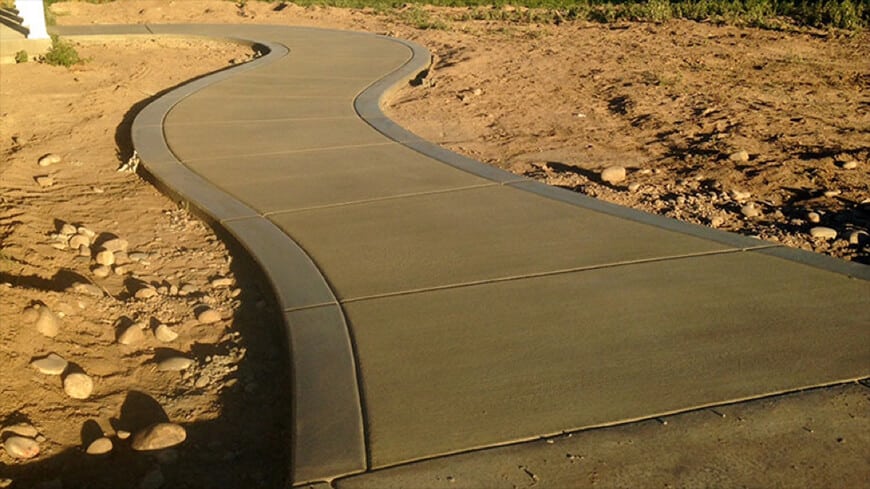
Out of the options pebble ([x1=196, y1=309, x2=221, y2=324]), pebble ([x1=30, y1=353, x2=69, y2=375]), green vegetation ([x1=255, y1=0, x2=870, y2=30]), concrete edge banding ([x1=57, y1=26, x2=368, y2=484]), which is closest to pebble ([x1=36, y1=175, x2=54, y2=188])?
concrete edge banding ([x1=57, y1=26, x2=368, y2=484])

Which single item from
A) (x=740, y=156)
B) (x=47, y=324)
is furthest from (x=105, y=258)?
(x=740, y=156)

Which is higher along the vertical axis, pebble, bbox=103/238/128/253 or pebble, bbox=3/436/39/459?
pebble, bbox=3/436/39/459

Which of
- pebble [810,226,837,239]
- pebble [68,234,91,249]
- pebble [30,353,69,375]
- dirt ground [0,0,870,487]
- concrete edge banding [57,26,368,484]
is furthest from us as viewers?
pebble [68,234,91,249]

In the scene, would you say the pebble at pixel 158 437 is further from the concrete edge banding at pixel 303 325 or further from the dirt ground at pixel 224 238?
the concrete edge banding at pixel 303 325

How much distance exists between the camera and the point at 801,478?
388cm

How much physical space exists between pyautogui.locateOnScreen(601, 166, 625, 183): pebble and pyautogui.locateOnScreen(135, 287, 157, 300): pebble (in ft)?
12.5

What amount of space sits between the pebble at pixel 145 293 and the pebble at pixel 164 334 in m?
0.51

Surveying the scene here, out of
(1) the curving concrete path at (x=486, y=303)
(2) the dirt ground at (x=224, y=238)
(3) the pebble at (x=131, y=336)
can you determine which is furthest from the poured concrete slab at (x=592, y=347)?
(3) the pebble at (x=131, y=336)

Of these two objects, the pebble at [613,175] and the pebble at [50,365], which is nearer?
the pebble at [50,365]

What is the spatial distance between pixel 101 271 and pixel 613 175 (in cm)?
403

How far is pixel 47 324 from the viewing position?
550 centimetres

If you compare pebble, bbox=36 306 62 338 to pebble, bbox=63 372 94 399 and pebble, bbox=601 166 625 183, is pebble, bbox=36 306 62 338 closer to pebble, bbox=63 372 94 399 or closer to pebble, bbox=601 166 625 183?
pebble, bbox=63 372 94 399

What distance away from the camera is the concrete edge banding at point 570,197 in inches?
240

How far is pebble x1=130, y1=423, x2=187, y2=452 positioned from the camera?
4.63 meters
